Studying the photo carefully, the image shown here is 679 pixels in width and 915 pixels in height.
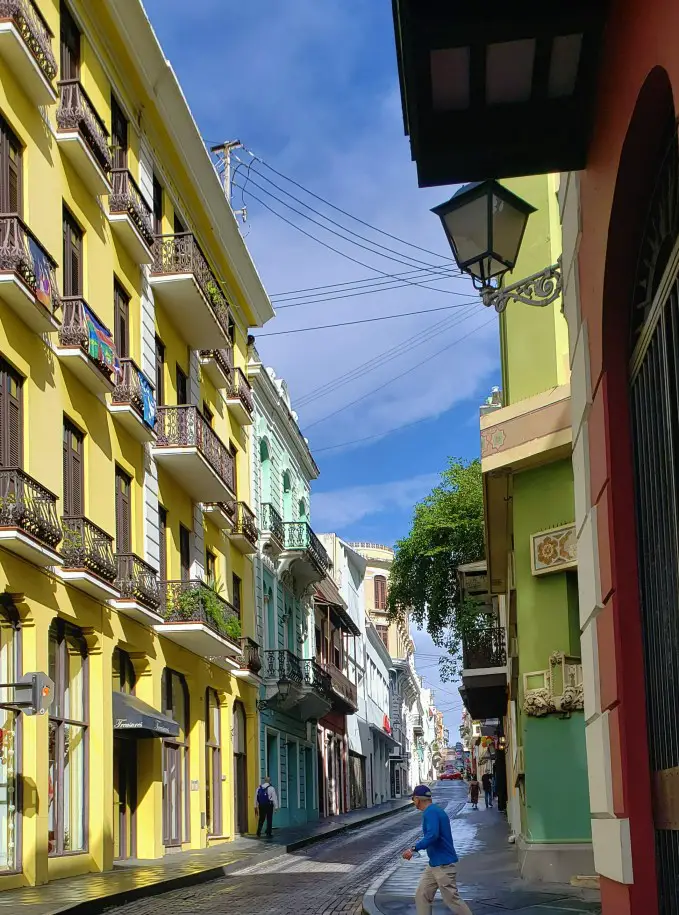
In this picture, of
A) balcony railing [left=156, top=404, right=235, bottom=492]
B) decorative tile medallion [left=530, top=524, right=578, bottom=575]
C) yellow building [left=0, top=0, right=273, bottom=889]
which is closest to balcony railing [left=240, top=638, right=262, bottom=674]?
yellow building [left=0, top=0, right=273, bottom=889]

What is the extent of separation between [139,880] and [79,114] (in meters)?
11.5

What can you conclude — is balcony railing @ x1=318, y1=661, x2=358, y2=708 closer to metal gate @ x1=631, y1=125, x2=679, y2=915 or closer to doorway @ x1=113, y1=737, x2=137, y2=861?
doorway @ x1=113, y1=737, x2=137, y2=861

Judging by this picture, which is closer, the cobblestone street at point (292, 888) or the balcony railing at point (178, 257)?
the cobblestone street at point (292, 888)

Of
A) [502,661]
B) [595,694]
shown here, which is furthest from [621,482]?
[502,661]

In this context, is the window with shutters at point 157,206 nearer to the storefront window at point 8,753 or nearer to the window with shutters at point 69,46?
the window with shutters at point 69,46

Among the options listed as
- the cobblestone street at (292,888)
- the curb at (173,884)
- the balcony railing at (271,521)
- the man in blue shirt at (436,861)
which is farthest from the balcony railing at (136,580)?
the balcony railing at (271,521)

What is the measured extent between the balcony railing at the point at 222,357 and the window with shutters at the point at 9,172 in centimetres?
1142

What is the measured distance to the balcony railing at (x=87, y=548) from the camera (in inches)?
703

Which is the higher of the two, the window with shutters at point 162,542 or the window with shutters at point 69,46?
the window with shutters at point 69,46

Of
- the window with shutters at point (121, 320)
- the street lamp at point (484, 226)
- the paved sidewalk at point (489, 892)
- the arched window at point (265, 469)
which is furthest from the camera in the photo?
the arched window at point (265, 469)

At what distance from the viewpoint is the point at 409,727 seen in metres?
108

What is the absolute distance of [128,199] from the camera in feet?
70.8

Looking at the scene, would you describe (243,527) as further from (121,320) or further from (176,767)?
(121,320)

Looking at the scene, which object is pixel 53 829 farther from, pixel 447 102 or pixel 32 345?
pixel 447 102
